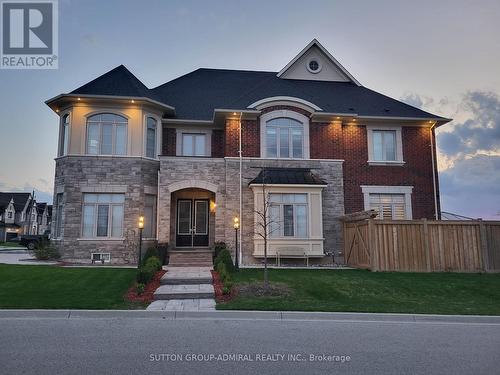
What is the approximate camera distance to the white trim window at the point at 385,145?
1877 centimetres

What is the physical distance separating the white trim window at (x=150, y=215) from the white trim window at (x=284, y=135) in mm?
5723

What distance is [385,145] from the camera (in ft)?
62.4

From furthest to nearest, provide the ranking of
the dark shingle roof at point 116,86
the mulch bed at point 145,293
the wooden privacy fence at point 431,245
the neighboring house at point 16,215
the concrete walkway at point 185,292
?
the neighboring house at point 16,215 < the dark shingle roof at point 116,86 < the wooden privacy fence at point 431,245 < the mulch bed at point 145,293 < the concrete walkway at point 185,292

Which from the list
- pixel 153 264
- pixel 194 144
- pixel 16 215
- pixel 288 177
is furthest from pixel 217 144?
pixel 16 215

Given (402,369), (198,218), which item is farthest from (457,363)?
(198,218)

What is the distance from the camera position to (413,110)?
19.6 meters

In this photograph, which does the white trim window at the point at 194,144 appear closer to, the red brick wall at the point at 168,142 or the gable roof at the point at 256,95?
the red brick wall at the point at 168,142

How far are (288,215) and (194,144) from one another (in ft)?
20.3

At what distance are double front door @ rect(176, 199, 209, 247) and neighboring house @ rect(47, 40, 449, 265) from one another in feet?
0.16

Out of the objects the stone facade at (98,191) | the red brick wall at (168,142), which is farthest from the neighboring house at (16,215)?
the red brick wall at (168,142)

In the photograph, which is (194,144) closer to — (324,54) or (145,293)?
(324,54)

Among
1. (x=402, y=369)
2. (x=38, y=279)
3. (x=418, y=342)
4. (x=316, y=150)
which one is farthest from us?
(x=316, y=150)

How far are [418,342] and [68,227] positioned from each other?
14652 mm

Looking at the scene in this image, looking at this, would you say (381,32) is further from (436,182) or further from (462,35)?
(436,182)
